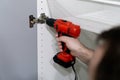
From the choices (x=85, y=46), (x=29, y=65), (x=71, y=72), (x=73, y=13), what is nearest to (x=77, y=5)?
(x=73, y=13)

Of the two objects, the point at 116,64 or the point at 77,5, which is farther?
the point at 77,5

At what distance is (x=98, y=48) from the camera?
1.48ft

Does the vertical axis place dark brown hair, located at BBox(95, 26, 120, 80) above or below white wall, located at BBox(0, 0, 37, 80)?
above

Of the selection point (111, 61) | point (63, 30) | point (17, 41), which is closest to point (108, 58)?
point (111, 61)

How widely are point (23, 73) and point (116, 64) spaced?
35.7 inches

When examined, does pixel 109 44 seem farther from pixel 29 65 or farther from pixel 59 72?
pixel 29 65

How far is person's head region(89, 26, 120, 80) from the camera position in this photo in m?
0.42

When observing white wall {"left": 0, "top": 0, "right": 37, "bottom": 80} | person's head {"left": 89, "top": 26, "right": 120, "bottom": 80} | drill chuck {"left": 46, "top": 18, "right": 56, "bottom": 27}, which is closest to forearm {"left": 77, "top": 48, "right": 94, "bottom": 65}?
drill chuck {"left": 46, "top": 18, "right": 56, "bottom": 27}

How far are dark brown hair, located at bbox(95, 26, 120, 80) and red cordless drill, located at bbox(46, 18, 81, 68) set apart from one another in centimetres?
40

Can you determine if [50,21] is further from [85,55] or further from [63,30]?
[85,55]

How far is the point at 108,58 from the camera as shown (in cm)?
42

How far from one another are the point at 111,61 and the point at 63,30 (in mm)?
460

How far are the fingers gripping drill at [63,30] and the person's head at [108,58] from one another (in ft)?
1.28

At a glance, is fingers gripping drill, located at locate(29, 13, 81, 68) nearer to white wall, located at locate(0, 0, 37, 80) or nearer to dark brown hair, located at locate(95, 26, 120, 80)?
white wall, located at locate(0, 0, 37, 80)
